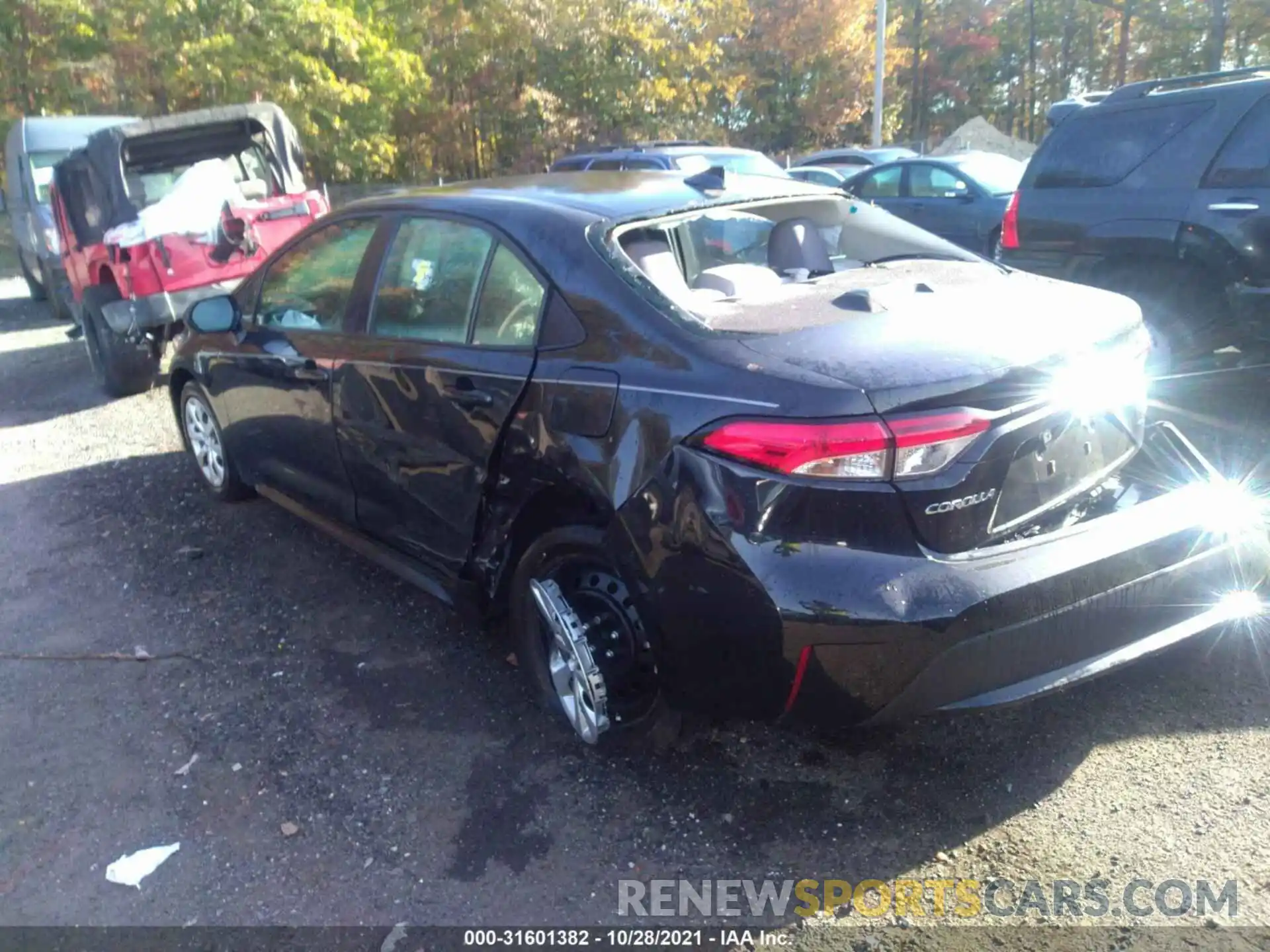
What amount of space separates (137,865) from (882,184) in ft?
37.2

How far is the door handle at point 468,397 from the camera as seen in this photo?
3.27 metres

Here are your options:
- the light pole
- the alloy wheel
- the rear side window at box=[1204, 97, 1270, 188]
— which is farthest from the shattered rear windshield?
the light pole

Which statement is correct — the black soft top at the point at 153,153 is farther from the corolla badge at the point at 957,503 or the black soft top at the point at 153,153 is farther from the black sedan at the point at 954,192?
the corolla badge at the point at 957,503

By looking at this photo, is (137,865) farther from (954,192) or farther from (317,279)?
(954,192)

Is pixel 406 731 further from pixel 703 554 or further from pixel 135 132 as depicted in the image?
pixel 135 132

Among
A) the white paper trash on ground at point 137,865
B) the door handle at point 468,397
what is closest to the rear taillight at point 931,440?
the door handle at point 468,397

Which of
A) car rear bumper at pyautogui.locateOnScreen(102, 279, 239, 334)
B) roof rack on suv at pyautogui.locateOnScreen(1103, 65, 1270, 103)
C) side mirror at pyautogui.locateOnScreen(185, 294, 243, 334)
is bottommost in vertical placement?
car rear bumper at pyautogui.locateOnScreen(102, 279, 239, 334)

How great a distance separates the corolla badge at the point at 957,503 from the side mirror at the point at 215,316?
137 inches

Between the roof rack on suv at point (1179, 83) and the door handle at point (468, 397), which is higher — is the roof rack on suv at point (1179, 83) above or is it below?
above

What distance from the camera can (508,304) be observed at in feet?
10.9

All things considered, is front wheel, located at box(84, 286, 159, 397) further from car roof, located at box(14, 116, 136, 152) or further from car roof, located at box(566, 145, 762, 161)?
car roof, located at box(566, 145, 762, 161)

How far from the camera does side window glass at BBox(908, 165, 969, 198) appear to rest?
445 inches

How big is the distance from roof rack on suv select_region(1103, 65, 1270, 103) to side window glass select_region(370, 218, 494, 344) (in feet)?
15.5

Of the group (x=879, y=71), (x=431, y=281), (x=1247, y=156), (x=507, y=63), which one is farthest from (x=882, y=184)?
(x=879, y=71)
